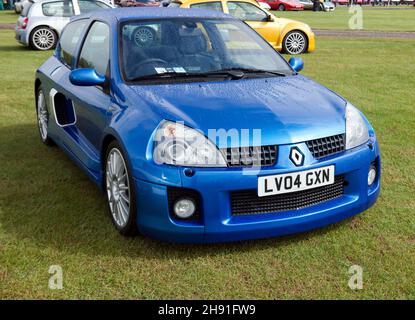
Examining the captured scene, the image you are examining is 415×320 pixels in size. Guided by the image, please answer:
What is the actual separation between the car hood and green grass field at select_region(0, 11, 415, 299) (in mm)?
756

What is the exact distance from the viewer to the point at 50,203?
415 cm

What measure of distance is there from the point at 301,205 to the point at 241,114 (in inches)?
26.9

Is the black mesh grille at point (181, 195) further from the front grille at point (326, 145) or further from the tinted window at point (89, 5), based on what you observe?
the tinted window at point (89, 5)

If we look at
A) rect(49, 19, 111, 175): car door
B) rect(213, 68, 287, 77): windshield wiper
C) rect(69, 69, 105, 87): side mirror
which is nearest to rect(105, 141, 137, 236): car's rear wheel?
rect(49, 19, 111, 175): car door

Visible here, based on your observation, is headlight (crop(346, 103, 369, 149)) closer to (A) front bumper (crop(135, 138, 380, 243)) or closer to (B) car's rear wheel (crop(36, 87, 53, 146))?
(A) front bumper (crop(135, 138, 380, 243))

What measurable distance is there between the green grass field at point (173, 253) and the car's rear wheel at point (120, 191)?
123 mm

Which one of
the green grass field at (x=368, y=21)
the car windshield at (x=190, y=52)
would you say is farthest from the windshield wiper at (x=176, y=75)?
the green grass field at (x=368, y=21)

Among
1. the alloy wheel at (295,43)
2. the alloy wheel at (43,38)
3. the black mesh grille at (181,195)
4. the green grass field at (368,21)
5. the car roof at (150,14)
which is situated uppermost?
the car roof at (150,14)

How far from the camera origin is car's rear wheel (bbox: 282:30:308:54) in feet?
44.8

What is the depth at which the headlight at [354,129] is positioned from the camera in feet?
11.1

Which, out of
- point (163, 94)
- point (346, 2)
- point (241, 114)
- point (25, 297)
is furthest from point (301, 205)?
point (346, 2)

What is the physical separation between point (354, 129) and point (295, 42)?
10725mm

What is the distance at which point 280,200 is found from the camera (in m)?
3.15
